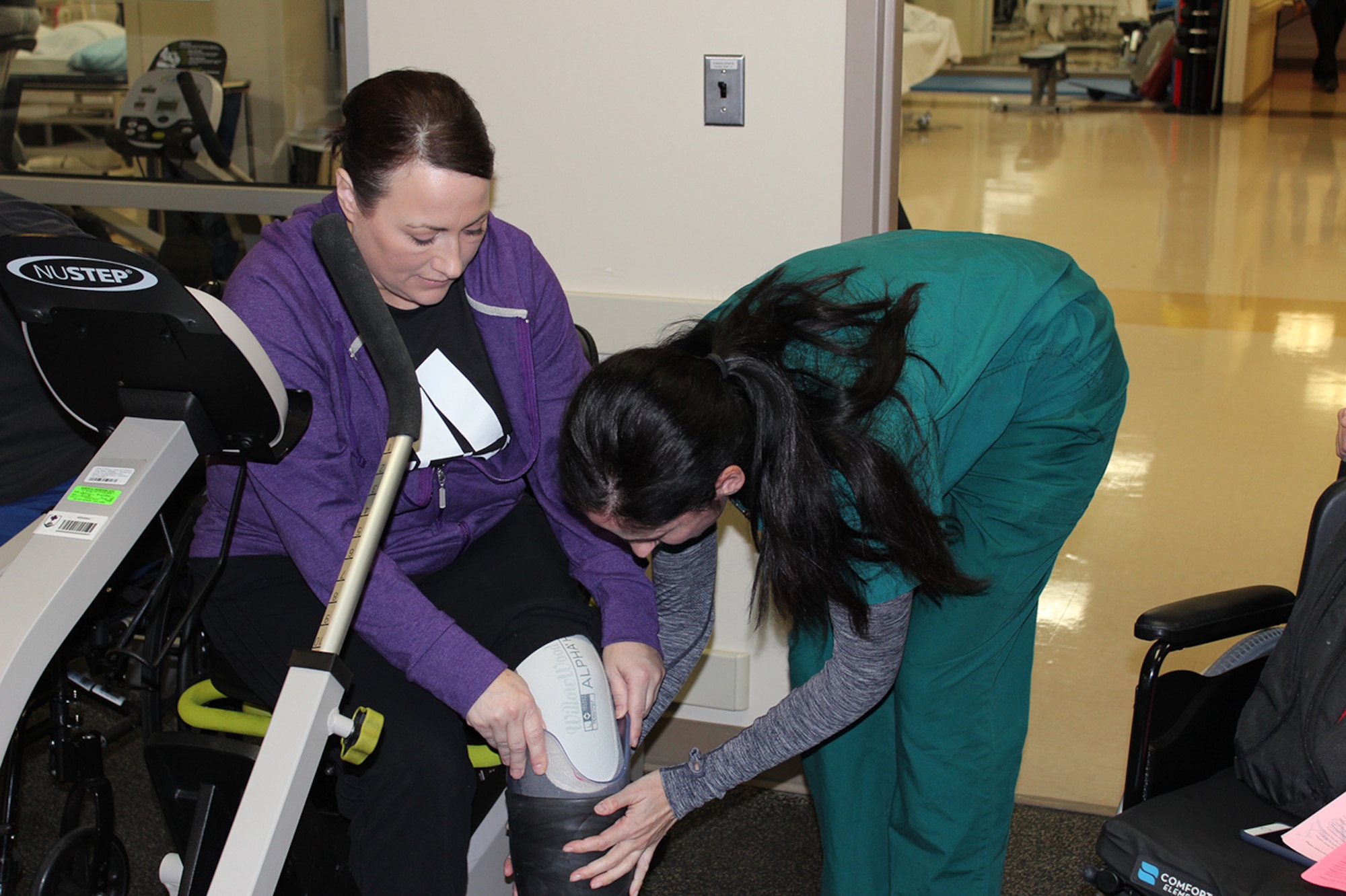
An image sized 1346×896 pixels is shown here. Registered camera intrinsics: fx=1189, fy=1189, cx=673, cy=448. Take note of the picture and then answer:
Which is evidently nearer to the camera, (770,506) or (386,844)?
(770,506)

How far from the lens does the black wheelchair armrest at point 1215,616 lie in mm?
1521

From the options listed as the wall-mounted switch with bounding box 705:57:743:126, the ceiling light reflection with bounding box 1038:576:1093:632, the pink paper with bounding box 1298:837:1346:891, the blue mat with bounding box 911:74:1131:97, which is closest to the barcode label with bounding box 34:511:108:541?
the wall-mounted switch with bounding box 705:57:743:126

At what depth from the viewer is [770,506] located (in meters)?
1.26

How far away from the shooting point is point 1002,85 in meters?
12.7

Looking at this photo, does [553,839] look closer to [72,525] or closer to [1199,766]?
[72,525]

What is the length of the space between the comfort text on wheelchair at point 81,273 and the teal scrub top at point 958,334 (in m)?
0.65

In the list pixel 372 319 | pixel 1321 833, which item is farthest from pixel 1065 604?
pixel 372 319

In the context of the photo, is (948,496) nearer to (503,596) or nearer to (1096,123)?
(503,596)

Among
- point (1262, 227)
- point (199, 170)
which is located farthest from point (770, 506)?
point (1262, 227)

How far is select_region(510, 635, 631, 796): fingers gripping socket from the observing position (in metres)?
1.38

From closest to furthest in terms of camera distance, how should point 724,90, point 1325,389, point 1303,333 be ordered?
point 724,90, point 1325,389, point 1303,333

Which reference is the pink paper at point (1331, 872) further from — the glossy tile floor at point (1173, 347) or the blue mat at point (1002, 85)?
the blue mat at point (1002, 85)

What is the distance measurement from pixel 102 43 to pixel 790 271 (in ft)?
6.75

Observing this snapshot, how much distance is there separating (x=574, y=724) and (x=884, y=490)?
458 millimetres
